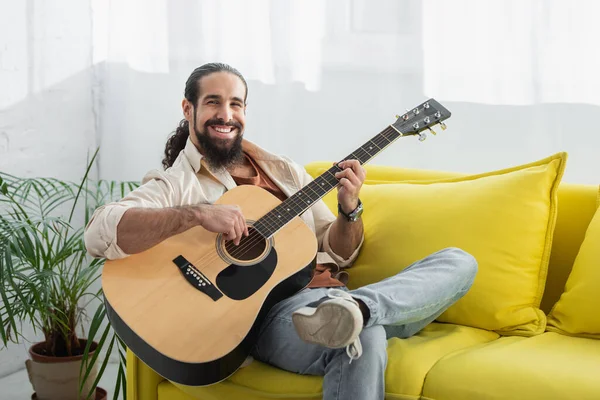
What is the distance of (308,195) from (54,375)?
1167 millimetres

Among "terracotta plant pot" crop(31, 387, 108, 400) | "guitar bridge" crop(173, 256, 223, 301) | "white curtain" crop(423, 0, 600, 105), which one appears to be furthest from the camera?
"terracotta plant pot" crop(31, 387, 108, 400)

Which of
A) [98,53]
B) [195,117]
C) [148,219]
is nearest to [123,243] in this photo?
[148,219]

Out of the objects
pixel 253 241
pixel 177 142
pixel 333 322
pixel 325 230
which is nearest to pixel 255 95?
pixel 177 142

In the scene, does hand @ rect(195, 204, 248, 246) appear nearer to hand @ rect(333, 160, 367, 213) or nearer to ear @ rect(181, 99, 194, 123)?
hand @ rect(333, 160, 367, 213)

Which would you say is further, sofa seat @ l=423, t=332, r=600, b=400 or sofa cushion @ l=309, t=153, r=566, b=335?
sofa cushion @ l=309, t=153, r=566, b=335

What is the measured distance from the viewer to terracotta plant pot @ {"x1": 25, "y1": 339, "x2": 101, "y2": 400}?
279cm

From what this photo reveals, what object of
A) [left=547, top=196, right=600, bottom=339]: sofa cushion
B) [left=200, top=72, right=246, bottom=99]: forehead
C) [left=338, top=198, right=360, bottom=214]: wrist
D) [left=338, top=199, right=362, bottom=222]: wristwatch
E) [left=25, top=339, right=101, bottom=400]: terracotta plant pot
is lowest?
[left=25, top=339, right=101, bottom=400]: terracotta plant pot

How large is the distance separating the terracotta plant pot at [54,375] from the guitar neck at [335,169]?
3.38 feet

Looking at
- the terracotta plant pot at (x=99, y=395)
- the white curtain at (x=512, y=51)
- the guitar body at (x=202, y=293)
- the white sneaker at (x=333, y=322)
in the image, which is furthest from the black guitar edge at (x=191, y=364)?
the white curtain at (x=512, y=51)

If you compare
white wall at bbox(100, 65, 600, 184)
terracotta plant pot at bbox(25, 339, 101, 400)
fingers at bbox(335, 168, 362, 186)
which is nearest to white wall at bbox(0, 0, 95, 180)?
white wall at bbox(100, 65, 600, 184)

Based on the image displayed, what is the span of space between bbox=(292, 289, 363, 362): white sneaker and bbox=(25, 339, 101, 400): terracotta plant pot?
4.30ft

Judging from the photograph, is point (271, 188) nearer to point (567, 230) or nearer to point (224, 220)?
point (224, 220)

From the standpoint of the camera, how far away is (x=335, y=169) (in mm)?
2273

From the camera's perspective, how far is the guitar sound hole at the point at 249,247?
2098 millimetres
